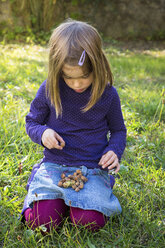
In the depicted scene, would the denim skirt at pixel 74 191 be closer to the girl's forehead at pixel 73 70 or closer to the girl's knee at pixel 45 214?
the girl's knee at pixel 45 214

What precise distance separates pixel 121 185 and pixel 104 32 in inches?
244

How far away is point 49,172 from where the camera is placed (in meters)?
1.55

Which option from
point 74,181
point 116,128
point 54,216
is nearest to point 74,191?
point 74,181

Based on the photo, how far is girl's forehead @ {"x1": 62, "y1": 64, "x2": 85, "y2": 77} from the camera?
1362 mm

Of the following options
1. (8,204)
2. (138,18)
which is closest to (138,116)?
(8,204)

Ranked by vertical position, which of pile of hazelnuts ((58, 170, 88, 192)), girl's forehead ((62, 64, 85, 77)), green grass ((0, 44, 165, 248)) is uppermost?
girl's forehead ((62, 64, 85, 77))

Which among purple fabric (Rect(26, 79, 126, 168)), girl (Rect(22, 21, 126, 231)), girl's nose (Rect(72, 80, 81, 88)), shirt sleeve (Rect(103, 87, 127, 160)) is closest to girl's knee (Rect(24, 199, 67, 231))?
girl (Rect(22, 21, 126, 231))

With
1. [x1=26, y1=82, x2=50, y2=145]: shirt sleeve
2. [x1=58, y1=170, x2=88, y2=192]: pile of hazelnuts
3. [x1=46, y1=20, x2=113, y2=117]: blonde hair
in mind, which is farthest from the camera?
[x1=26, y1=82, x2=50, y2=145]: shirt sleeve

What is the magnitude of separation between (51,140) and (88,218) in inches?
16.6

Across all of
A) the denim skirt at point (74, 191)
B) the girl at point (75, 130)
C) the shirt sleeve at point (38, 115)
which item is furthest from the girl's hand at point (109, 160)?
the shirt sleeve at point (38, 115)

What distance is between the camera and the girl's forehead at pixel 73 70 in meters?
1.36

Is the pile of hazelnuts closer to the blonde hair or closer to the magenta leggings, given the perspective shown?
the magenta leggings

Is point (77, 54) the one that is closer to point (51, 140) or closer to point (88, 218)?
point (51, 140)

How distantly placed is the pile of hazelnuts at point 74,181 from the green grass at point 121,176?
17cm
